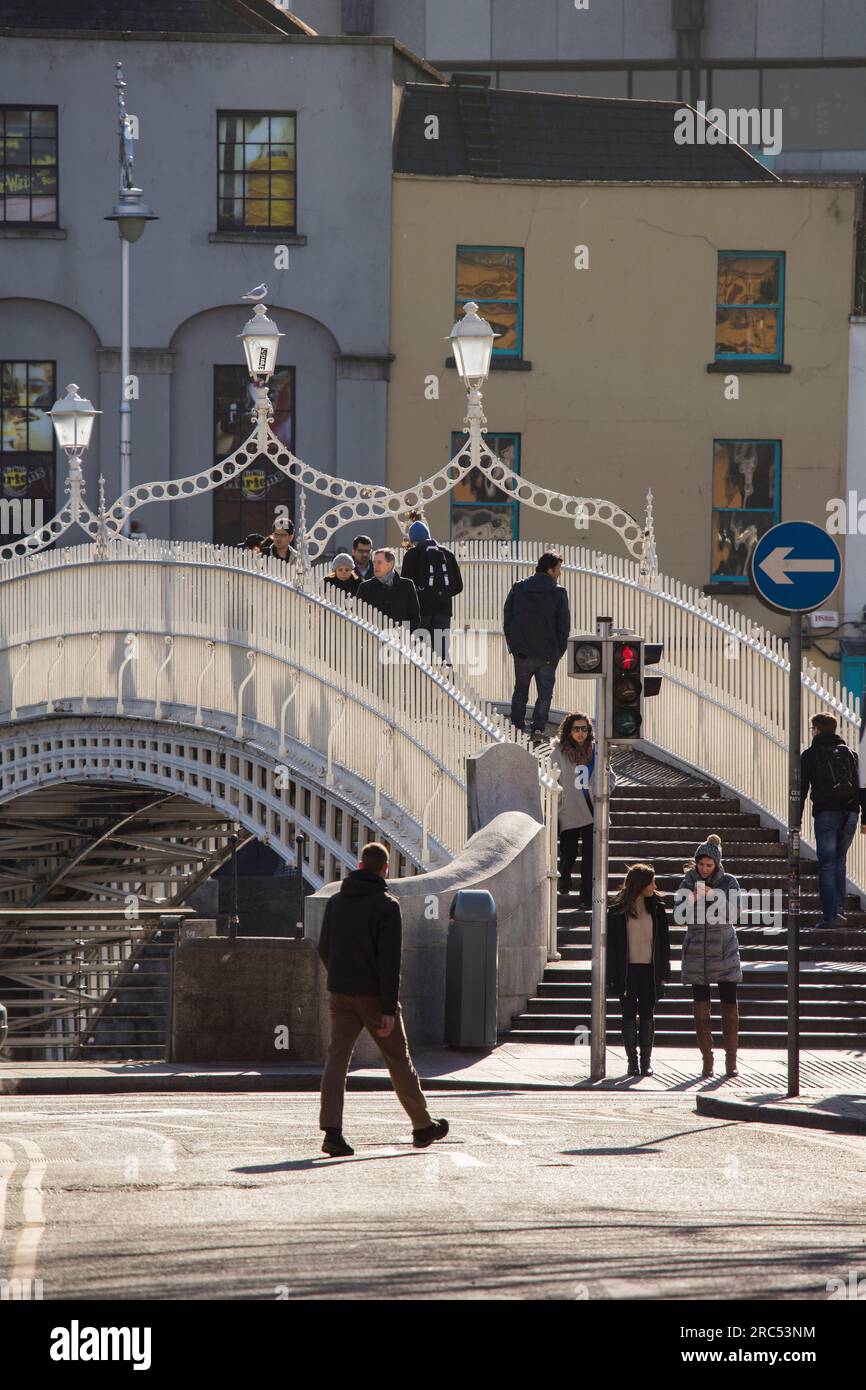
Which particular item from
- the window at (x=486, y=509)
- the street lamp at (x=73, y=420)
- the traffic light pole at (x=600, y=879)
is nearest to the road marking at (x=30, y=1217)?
the traffic light pole at (x=600, y=879)

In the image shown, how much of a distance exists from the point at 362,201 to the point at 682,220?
16.2 ft

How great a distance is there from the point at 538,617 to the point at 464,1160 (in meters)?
11.7

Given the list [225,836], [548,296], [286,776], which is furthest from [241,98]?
[286,776]

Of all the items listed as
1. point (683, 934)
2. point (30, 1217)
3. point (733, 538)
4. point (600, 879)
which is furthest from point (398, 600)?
point (733, 538)

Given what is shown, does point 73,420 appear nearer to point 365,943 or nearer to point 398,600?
point 398,600

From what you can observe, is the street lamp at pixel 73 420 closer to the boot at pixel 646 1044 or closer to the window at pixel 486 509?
the window at pixel 486 509

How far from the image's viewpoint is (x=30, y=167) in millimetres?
40250

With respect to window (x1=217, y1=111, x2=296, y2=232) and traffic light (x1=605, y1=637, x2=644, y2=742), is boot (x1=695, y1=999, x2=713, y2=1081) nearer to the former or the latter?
traffic light (x1=605, y1=637, x2=644, y2=742)

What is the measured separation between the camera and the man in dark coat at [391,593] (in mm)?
24141

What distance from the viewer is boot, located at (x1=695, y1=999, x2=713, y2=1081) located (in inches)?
658

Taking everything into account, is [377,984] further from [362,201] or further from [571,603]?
[362,201]

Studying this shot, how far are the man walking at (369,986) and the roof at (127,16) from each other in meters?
30.4

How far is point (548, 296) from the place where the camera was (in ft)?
132

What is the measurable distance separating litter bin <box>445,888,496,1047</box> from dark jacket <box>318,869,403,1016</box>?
559cm
